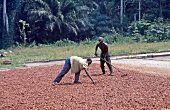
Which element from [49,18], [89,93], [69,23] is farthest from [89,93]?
[69,23]

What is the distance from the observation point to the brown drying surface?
8477 mm

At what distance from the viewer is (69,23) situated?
3650 cm

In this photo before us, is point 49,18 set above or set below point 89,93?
above

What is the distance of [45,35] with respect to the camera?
36500 mm

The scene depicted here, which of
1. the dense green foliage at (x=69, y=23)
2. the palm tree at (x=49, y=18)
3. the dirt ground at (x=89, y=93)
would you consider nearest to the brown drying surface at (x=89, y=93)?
the dirt ground at (x=89, y=93)

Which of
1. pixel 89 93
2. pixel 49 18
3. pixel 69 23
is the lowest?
pixel 89 93

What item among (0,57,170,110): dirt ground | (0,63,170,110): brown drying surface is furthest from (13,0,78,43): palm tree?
(0,63,170,110): brown drying surface

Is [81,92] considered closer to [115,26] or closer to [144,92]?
[144,92]

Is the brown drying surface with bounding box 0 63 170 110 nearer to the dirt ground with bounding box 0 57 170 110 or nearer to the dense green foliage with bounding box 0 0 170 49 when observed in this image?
the dirt ground with bounding box 0 57 170 110

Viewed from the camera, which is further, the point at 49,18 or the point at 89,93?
the point at 49,18

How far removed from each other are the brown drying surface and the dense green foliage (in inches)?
869

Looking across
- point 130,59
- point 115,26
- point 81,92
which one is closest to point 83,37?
point 115,26

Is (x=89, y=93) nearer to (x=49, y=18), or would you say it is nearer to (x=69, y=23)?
(x=49, y=18)

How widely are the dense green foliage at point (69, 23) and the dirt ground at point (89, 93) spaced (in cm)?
2180
